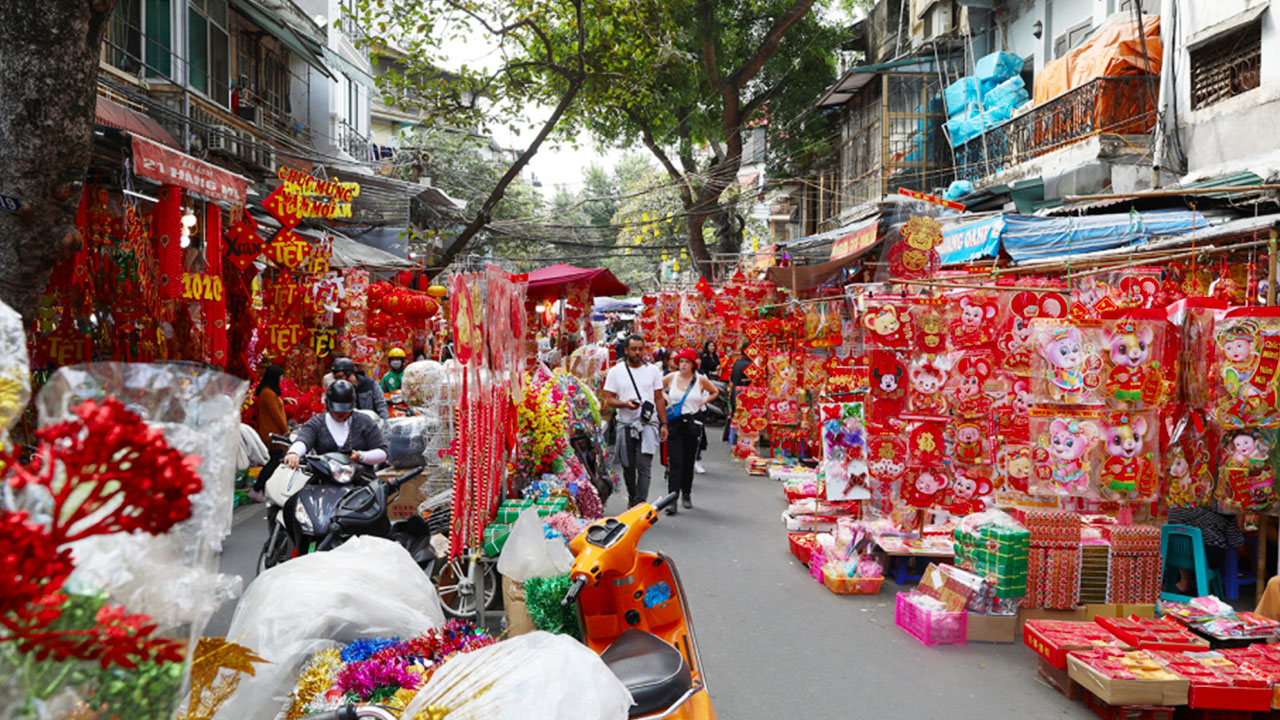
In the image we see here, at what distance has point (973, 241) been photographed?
9125 mm

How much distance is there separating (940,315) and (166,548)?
606cm

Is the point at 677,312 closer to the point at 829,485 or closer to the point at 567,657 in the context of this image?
the point at 829,485

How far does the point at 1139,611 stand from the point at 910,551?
161 centimetres

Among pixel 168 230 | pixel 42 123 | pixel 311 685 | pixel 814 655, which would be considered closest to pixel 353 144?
pixel 168 230

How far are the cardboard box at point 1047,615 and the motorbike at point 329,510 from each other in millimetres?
3791

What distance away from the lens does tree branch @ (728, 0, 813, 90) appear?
19.2m

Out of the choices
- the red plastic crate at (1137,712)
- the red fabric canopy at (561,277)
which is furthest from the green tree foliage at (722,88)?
the red plastic crate at (1137,712)

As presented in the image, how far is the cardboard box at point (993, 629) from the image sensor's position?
17.7ft

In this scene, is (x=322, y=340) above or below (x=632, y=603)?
above

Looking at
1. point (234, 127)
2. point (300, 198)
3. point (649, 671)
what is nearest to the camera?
point (649, 671)

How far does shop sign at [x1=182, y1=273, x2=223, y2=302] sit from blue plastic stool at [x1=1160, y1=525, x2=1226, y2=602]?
26.2 ft

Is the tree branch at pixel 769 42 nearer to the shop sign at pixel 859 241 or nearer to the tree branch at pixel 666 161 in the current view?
the tree branch at pixel 666 161

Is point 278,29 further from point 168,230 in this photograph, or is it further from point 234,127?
point 168,230

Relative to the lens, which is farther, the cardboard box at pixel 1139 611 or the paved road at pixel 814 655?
the cardboard box at pixel 1139 611
